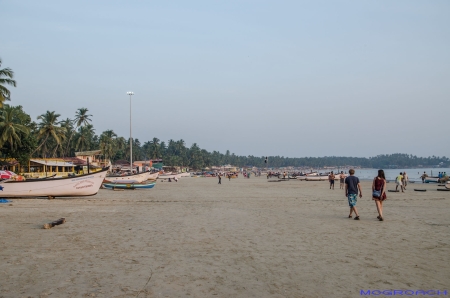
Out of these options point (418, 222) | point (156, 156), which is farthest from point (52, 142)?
point (418, 222)

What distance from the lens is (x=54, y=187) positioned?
20.4m

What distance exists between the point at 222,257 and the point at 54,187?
1628 cm

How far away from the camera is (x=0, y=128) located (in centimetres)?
4247

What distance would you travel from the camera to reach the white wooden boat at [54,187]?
63.9ft

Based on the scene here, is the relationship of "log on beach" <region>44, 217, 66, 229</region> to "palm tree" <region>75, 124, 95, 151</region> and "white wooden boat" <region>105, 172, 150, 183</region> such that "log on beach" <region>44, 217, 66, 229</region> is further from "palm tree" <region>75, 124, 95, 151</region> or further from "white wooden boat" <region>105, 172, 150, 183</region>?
"palm tree" <region>75, 124, 95, 151</region>

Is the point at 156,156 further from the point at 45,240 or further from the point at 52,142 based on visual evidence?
the point at 45,240

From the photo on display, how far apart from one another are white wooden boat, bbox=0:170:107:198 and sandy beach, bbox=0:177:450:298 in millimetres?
8976

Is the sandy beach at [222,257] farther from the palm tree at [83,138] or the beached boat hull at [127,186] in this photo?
the palm tree at [83,138]

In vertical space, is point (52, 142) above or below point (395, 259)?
above

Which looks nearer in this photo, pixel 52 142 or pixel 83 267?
pixel 83 267

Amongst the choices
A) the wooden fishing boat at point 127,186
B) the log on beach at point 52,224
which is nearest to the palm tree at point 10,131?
the wooden fishing boat at point 127,186

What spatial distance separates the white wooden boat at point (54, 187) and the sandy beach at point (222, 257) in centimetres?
898

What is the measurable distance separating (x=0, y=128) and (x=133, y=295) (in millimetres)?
44765

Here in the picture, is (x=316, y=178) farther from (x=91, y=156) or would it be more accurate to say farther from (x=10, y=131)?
(x=10, y=131)
